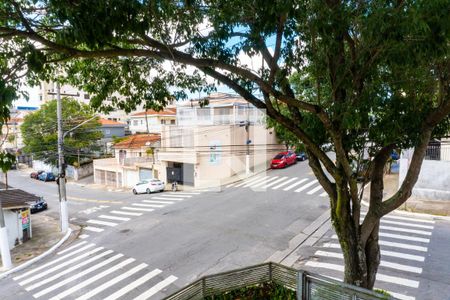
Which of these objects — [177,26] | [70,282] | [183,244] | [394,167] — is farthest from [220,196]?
Result: [177,26]

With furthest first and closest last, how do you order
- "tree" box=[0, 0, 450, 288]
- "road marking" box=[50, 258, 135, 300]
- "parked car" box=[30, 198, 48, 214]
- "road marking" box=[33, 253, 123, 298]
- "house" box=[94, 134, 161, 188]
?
"house" box=[94, 134, 161, 188], "parked car" box=[30, 198, 48, 214], "road marking" box=[33, 253, 123, 298], "road marking" box=[50, 258, 135, 300], "tree" box=[0, 0, 450, 288]

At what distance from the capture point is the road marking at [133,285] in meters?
8.66

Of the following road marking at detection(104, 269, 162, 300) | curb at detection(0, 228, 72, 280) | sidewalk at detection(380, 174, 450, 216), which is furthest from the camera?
sidewalk at detection(380, 174, 450, 216)

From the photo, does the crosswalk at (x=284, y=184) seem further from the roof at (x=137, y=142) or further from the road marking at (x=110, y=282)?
the road marking at (x=110, y=282)

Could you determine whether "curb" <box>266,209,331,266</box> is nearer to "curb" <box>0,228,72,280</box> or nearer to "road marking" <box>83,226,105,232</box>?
"curb" <box>0,228,72,280</box>

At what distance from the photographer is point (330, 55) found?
5160 millimetres

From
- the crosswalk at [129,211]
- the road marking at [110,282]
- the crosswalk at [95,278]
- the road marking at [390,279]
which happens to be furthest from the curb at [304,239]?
the crosswalk at [129,211]

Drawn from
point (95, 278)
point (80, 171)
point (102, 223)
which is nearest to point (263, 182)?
point (102, 223)

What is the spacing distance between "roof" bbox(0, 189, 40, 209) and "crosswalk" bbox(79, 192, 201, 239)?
3.05 meters

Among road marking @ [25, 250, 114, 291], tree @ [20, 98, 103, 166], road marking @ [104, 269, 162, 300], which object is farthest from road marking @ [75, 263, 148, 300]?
tree @ [20, 98, 103, 166]

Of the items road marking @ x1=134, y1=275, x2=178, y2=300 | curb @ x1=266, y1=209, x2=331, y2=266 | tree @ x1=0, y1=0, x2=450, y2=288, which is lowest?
road marking @ x1=134, y1=275, x2=178, y2=300

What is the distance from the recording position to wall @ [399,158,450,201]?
1577 cm

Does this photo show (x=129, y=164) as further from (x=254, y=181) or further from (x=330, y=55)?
(x=330, y=55)

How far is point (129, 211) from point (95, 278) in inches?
349
